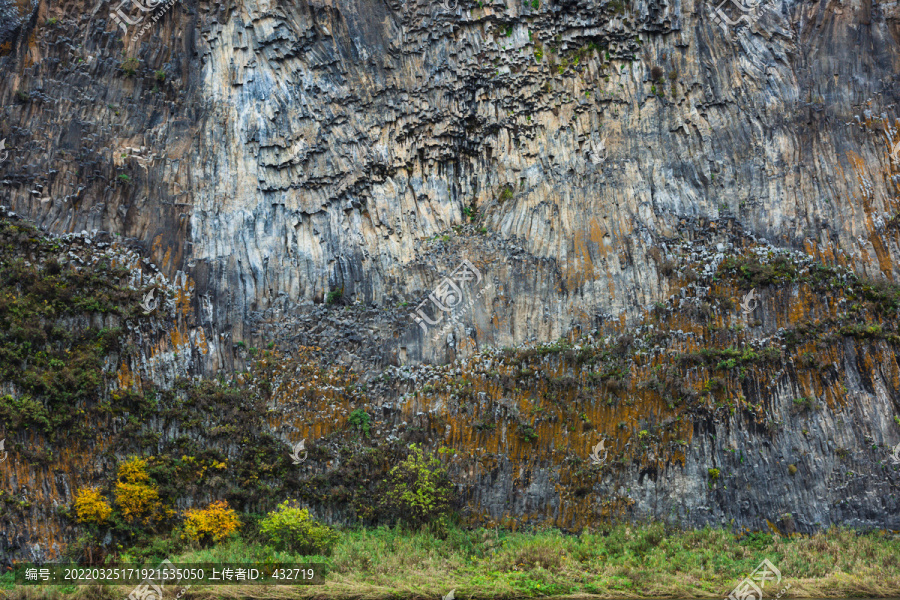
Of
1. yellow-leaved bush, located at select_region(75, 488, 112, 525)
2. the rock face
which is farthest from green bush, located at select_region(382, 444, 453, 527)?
yellow-leaved bush, located at select_region(75, 488, 112, 525)

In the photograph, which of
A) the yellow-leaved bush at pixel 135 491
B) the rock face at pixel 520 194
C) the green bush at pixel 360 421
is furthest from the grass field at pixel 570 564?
the green bush at pixel 360 421

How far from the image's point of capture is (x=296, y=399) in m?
16.0

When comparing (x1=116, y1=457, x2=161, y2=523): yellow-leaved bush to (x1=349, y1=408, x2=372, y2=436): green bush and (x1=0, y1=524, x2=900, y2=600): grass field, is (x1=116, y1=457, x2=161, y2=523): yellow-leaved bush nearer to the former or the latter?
(x1=0, y1=524, x2=900, y2=600): grass field

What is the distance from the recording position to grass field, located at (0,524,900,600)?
11.8 m

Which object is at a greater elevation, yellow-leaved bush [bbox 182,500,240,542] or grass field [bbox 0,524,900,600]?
yellow-leaved bush [bbox 182,500,240,542]

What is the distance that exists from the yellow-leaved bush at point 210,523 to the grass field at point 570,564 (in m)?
0.33

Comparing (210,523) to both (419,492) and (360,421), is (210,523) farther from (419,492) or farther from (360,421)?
(419,492)

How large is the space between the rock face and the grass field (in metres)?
0.74

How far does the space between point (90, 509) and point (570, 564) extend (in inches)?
406

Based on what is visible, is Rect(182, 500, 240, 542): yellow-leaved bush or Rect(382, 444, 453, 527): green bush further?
Rect(382, 444, 453, 527): green bush

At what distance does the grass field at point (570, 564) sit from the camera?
1184 cm

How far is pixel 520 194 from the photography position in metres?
18.0

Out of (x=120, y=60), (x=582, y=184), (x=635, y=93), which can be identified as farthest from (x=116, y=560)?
(x=635, y=93)

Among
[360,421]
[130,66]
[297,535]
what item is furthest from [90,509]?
[130,66]
